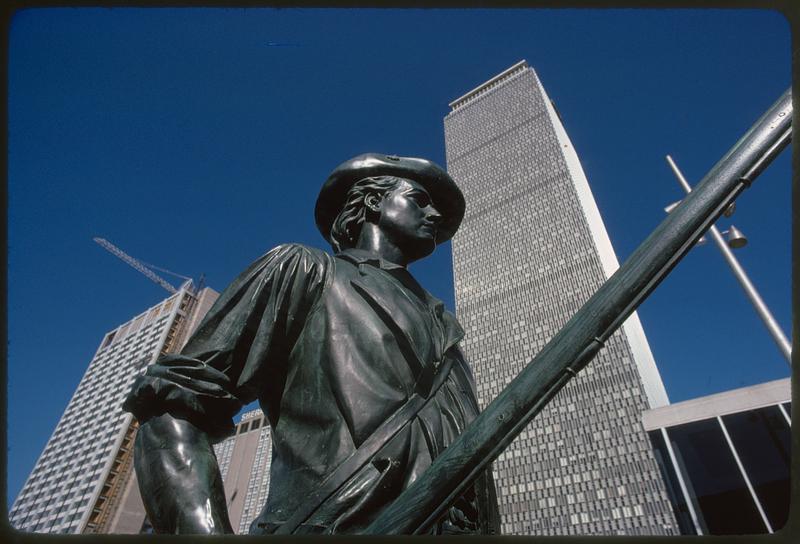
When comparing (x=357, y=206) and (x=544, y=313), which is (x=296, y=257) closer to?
(x=357, y=206)

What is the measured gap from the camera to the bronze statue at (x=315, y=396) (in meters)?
1.24

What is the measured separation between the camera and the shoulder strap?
1242 mm

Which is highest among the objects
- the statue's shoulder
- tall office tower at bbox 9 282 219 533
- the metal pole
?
the statue's shoulder

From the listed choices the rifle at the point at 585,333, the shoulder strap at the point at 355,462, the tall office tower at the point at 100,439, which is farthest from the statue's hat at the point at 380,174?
the tall office tower at the point at 100,439

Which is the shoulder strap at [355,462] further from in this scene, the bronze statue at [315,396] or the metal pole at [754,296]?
the metal pole at [754,296]

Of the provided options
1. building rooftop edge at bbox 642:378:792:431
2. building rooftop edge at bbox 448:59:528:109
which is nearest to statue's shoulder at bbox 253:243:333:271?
building rooftop edge at bbox 642:378:792:431

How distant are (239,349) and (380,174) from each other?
119cm

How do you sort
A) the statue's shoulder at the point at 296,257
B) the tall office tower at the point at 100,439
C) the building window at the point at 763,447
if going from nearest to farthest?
the statue's shoulder at the point at 296,257 < the building window at the point at 763,447 < the tall office tower at the point at 100,439

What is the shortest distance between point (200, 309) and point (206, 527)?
72.5 metres

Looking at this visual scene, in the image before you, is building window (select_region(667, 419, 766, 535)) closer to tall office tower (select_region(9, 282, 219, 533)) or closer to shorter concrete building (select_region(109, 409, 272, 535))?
tall office tower (select_region(9, 282, 219, 533))

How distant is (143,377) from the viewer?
135 cm

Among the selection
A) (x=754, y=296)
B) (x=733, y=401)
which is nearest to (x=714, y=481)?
(x=733, y=401)

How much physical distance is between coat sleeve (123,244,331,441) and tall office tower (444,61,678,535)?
4979 centimetres

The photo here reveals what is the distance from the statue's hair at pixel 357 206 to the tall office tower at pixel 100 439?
51.9m
